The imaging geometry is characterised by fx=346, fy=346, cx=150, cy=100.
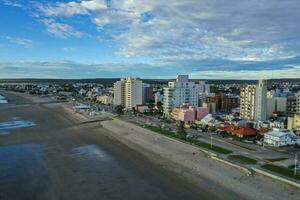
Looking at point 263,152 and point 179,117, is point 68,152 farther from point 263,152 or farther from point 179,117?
point 179,117

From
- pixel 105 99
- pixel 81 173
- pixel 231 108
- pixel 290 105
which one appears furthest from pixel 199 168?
pixel 105 99

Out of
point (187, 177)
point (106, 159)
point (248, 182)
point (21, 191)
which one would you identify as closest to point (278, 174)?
point (248, 182)

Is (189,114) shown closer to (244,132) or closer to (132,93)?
(244,132)

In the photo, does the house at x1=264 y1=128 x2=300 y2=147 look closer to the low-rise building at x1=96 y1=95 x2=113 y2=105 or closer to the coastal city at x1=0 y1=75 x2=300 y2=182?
the coastal city at x1=0 y1=75 x2=300 y2=182

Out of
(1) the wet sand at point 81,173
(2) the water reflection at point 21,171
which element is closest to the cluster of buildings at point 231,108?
(1) the wet sand at point 81,173

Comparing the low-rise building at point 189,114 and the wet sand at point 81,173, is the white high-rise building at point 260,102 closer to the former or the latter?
the low-rise building at point 189,114

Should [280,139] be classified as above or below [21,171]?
above
